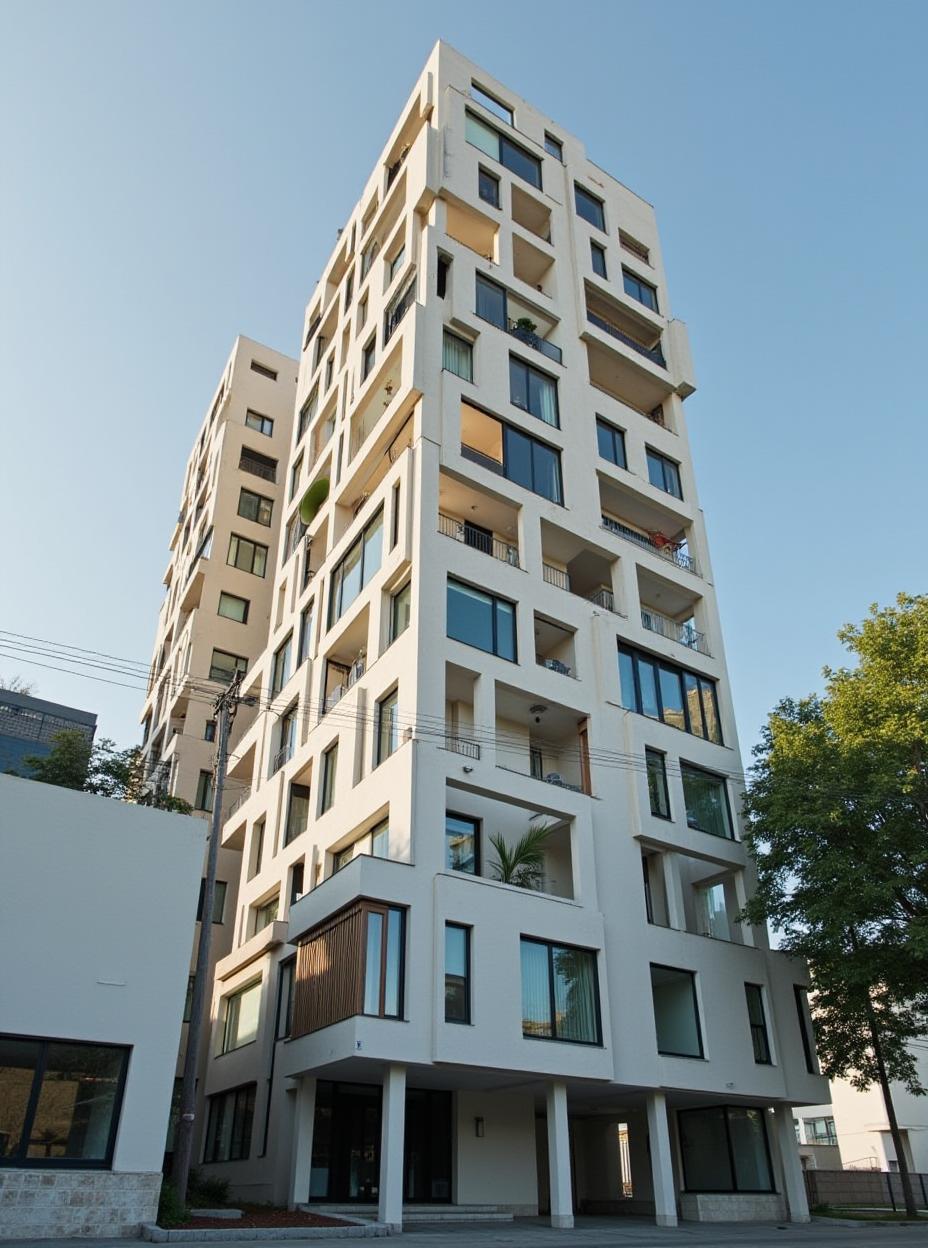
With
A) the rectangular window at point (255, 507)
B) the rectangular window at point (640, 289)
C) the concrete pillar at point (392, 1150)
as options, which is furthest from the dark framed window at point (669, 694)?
the rectangular window at point (255, 507)

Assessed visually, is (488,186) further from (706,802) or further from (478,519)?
(706,802)

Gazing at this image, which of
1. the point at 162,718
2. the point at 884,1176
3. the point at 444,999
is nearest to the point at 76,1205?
the point at 444,999

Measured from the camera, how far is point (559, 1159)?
20500 millimetres

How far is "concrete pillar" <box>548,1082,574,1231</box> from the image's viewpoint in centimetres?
1988

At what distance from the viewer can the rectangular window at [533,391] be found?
31359mm

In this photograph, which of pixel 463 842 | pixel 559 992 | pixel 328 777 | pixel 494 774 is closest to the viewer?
pixel 559 992

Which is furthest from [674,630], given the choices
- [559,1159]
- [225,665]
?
[225,665]

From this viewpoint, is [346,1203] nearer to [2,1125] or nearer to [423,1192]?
[423,1192]

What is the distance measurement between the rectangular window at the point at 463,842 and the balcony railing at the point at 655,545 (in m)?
11.8

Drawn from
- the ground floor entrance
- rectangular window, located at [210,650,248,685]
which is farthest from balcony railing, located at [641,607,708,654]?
rectangular window, located at [210,650,248,685]

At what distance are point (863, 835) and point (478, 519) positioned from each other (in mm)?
14044

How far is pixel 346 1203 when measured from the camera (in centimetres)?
2122

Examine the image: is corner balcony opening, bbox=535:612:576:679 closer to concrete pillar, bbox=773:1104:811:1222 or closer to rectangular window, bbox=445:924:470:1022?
rectangular window, bbox=445:924:470:1022

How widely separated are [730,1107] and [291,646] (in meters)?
19.5
